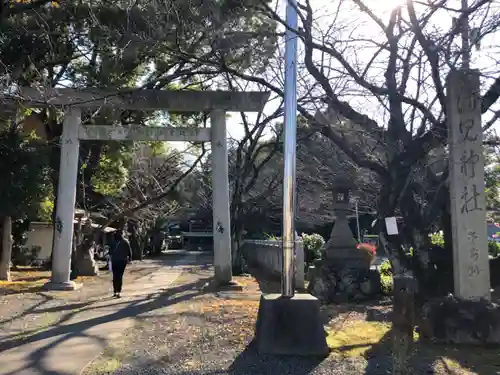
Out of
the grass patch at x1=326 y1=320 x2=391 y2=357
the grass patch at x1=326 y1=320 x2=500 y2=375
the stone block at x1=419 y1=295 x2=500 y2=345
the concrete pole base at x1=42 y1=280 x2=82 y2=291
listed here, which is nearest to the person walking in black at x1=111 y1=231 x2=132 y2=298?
the concrete pole base at x1=42 y1=280 x2=82 y2=291

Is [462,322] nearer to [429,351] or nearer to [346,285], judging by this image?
[429,351]

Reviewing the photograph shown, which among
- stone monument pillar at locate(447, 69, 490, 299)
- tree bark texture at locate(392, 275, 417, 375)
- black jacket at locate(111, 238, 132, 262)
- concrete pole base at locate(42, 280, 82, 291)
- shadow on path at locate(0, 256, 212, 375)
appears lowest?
shadow on path at locate(0, 256, 212, 375)

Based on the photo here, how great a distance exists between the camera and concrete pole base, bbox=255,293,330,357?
6.27m

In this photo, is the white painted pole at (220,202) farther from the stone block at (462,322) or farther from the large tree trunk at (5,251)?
the stone block at (462,322)

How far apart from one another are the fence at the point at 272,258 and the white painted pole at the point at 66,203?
19.0 feet

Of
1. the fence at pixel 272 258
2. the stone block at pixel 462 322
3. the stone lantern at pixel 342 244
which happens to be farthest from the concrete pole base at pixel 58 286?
the stone block at pixel 462 322

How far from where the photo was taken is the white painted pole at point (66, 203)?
43.3 feet

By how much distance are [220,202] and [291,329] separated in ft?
25.0

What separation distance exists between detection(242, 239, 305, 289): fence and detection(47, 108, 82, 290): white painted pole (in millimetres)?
5789

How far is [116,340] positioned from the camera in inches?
285

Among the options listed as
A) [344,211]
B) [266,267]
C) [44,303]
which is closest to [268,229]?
[266,267]

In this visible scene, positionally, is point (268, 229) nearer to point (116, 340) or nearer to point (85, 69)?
point (85, 69)

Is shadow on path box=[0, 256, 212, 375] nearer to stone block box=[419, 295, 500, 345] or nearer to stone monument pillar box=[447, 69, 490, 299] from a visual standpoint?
stone block box=[419, 295, 500, 345]

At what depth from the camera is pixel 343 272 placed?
12.2m
